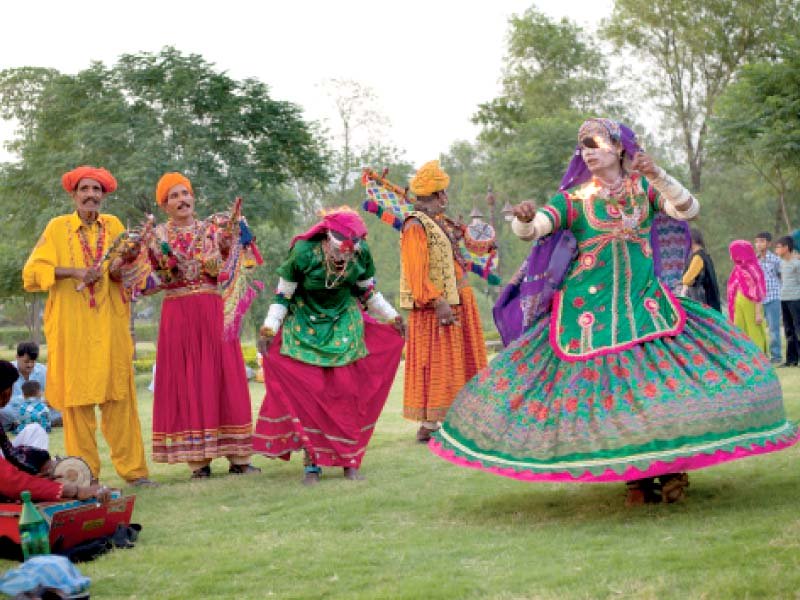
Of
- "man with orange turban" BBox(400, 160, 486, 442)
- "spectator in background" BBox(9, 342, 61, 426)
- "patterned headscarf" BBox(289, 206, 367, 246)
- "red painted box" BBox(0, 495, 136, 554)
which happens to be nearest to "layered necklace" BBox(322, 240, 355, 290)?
"patterned headscarf" BBox(289, 206, 367, 246)

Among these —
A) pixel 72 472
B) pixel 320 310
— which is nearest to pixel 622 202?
pixel 320 310

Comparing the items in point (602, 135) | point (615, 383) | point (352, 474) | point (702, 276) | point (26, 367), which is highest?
point (602, 135)

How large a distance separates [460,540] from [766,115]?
18.6m

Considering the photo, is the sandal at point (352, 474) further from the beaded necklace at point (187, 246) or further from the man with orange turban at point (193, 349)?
the beaded necklace at point (187, 246)

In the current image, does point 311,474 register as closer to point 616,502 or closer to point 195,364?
point 195,364

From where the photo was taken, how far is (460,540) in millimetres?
5754

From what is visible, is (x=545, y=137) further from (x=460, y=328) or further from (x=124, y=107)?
(x=460, y=328)

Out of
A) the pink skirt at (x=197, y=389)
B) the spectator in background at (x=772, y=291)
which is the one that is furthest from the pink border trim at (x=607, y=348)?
the spectator in background at (x=772, y=291)

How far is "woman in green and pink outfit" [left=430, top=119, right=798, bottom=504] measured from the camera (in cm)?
573

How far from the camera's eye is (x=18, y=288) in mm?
28625

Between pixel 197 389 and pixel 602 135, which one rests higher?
pixel 602 135

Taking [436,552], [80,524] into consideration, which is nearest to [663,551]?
[436,552]

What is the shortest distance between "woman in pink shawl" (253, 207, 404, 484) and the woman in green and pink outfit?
5.17ft

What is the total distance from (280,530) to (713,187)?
40.3 metres
